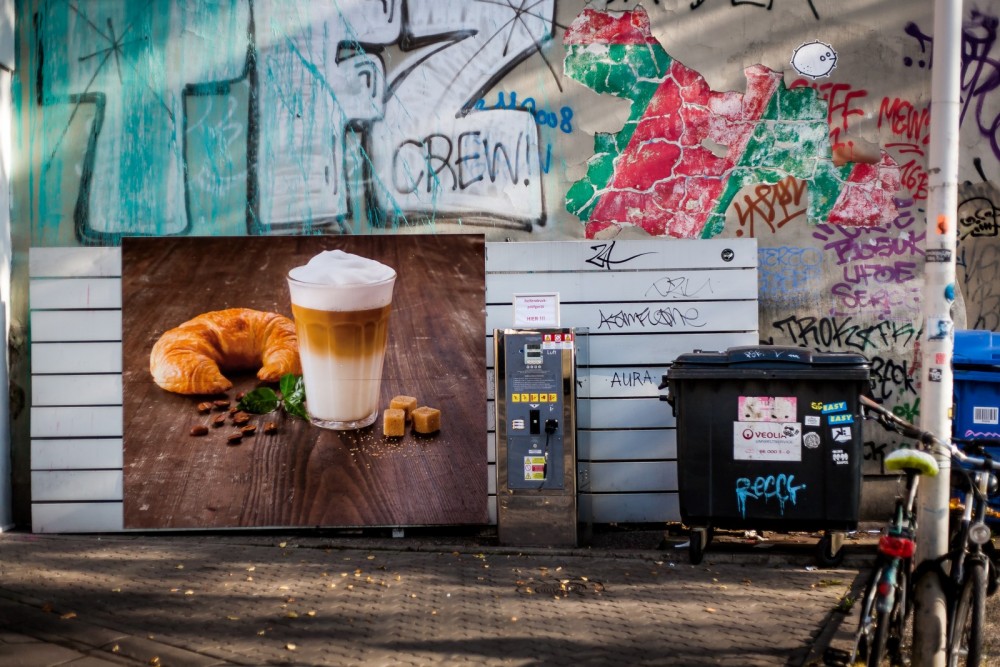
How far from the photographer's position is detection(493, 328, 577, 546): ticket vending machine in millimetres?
7387

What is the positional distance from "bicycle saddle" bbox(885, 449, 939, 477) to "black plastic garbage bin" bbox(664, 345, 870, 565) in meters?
2.23

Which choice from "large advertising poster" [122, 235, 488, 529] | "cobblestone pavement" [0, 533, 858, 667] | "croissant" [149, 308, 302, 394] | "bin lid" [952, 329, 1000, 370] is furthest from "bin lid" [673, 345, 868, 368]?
"croissant" [149, 308, 302, 394]

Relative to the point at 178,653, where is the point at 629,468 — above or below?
above

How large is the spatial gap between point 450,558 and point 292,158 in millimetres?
3546

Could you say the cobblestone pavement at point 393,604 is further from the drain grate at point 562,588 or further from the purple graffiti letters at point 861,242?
the purple graffiti letters at point 861,242

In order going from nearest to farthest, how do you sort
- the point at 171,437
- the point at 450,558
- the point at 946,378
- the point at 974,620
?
the point at 974,620 → the point at 946,378 → the point at 450,558 → the point at 171,437

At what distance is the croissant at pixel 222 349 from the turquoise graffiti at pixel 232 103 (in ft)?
2.53

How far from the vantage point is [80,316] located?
7953 mm

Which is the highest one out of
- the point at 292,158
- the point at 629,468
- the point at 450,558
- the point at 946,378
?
the point at 292,158

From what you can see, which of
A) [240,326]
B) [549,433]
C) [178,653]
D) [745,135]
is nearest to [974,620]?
[549,433]

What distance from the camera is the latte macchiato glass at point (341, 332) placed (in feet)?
24.5

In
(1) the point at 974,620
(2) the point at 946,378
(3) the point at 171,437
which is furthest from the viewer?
(3) the point at 171,437

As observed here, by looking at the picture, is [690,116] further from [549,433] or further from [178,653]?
[178,653]

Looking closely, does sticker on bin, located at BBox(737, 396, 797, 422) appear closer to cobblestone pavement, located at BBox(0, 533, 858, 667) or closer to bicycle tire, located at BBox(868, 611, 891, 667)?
cobblestone pavement, located at BBox(0, 533, 858, 667)
